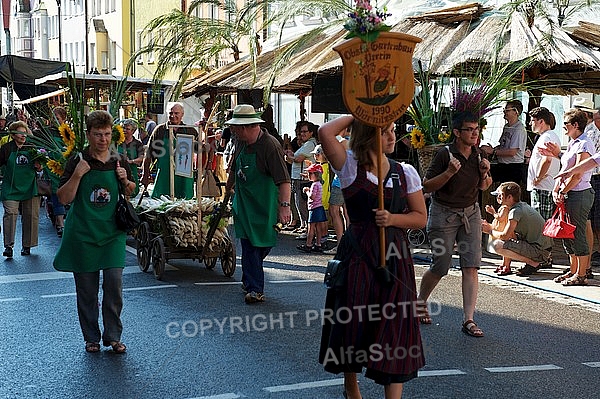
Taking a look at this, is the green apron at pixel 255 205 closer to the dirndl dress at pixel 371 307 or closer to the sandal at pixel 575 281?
the sandal at pixel 575 281

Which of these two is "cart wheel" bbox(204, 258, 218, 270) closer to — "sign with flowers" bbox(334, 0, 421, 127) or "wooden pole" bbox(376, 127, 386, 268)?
"sign with flowers" bbox(334, 0, 421, 127)

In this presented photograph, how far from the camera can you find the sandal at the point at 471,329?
8.26 m

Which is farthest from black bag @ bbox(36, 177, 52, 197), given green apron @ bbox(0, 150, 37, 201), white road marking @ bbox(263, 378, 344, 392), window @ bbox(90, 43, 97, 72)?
window @ bbox(90, 43, 97, 72)

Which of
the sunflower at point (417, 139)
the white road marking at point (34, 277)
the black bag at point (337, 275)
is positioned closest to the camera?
the black bag at point (337, 275)

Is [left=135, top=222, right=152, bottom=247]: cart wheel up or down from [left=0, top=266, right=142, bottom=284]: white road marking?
up

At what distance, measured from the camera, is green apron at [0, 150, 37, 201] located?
13516 millimetres

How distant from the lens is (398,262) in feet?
18.0

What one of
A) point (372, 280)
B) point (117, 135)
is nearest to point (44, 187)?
point (117, 135)

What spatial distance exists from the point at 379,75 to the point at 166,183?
8.02m

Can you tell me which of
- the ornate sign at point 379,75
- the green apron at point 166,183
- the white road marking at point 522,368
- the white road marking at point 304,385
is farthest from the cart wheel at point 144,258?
the ornate sign at point 379,75

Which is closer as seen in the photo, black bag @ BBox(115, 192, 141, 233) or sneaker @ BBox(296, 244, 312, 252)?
black bag @ BBox(115, 192, 141, 233)

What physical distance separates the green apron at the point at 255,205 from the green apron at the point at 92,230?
236 cm

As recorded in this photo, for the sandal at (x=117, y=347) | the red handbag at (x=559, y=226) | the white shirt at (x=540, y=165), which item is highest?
the white shirt at (x=540, y=165)

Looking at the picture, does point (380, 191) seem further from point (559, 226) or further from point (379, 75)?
point (559, 226)
